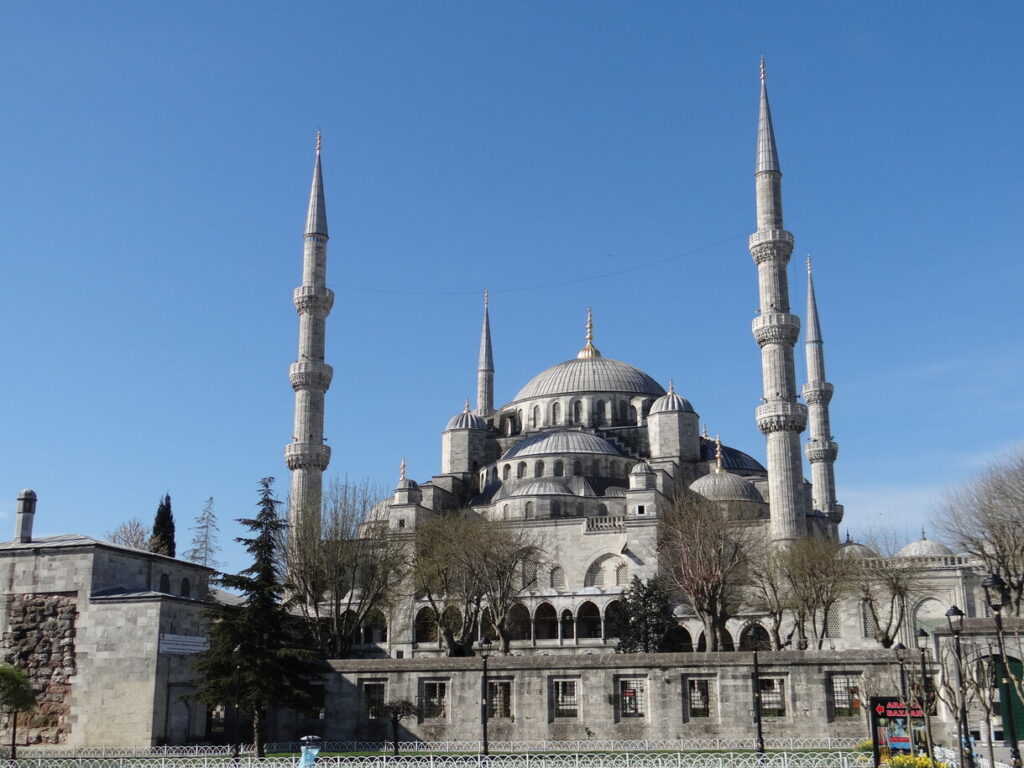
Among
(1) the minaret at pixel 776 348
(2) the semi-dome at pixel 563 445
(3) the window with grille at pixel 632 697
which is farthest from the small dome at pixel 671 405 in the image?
(3) the window with grille at pixel 632 697

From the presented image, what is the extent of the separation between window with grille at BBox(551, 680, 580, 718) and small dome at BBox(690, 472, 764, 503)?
21784mm

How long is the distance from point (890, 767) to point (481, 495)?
36.6 meters

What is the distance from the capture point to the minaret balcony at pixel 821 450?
51031 mm

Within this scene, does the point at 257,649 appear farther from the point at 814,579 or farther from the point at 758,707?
the point at 814,579

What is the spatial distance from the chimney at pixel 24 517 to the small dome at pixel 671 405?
103 ft

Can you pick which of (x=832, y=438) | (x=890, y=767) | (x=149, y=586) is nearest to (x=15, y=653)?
(x=149, y=586)

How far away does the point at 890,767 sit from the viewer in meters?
16.2

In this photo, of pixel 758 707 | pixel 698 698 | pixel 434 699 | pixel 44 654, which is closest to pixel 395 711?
pixel 434 699

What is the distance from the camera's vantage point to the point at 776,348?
42.7m

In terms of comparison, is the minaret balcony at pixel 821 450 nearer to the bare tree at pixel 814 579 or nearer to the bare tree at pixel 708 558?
the bare tree at pixel 708 558

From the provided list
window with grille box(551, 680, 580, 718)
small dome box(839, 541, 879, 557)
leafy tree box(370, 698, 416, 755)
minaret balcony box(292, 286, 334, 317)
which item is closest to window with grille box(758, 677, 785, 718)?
window with grille box(551, 680, 580, 718)

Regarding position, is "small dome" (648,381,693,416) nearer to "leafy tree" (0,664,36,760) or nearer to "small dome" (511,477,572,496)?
"small dome" (511,477,572,496)

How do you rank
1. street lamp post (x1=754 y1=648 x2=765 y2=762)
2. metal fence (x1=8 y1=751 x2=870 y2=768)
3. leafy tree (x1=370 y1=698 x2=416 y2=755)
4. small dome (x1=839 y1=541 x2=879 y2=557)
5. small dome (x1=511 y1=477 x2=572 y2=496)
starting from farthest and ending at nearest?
small dome (x1=511 y1=477 x2=572 y2=496)
small dome (x1=839 y1=541 x2=879 y2=557)
leafy tree (x1=370 y1=698 x2=416 y2=755)
street lamp post (x1=754 y1=648 x2=765 y2=762)
metal fence (x1=8 y1=751 x2=870 y2=768)

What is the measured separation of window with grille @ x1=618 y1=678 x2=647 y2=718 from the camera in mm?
25297
